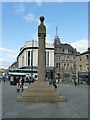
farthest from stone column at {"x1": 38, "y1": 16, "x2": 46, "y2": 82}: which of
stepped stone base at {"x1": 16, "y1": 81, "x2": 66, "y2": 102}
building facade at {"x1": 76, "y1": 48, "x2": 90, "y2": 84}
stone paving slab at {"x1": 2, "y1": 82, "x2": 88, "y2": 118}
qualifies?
building facade at {"x1": 76, "y1": 48, "x2": 90, "y2": 84}

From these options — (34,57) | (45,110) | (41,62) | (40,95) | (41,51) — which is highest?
(34,57)

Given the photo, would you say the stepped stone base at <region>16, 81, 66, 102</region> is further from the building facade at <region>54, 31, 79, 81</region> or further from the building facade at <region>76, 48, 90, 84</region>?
the building facade at <region>54, 31, 79, 81</region>

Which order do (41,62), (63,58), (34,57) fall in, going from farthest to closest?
1. (63,58)
2. (34,57)
3. (41,62)

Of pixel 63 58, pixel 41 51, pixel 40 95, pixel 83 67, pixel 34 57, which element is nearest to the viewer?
pixel 40 95

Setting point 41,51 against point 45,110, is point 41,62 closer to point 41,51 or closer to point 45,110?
point 41,51

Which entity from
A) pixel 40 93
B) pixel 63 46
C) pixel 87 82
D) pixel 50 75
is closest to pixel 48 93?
pixel 40 93

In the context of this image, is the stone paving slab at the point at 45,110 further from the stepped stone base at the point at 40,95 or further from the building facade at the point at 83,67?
the building facade at the point at 83,67

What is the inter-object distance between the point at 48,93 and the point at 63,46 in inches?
3982

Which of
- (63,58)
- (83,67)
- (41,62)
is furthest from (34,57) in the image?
(41,62)

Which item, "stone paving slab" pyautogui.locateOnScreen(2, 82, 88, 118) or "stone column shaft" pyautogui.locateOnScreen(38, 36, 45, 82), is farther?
"stone column shaft" pyautogui.locateOnScreen(38, 36, 45, 82)

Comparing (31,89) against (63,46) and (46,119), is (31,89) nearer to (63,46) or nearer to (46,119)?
(46,119)

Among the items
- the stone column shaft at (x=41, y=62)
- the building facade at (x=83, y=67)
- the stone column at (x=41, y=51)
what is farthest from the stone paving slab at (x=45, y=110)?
the building facade at (x=83, y=67)

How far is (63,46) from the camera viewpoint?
120750 millimetres

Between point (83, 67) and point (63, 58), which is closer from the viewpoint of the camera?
point (83, 67)
